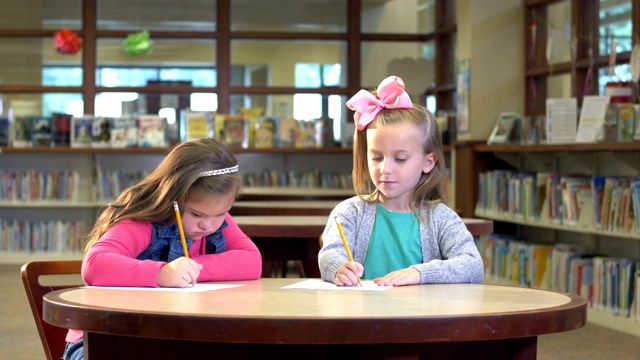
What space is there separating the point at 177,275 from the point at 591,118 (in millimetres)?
4012

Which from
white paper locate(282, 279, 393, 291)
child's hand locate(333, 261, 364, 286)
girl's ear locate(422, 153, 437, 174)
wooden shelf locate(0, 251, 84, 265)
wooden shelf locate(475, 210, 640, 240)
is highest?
girl's ear locate(422, 153, 437, 174)

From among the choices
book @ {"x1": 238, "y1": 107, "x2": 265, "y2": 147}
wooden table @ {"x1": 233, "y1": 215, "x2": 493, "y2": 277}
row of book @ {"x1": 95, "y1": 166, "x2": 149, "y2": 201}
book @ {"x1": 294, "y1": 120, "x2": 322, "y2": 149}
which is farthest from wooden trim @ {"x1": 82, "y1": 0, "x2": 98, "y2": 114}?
wooden table @ {"x1": 233, "y1": 215, "x2": 493, "y2": 277}

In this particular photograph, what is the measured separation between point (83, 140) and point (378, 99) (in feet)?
21.9

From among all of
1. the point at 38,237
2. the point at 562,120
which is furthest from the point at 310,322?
the point at 38,237

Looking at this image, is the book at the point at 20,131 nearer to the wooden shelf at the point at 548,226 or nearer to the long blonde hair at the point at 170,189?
the wooden shelf at the point at 548,226

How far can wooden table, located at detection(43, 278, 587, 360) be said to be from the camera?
1.42 m

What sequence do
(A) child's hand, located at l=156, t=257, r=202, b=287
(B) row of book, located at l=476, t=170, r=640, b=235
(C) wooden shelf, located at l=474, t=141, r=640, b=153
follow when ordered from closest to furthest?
(A) child's hand, located at l=156, t=257, r=202, b=287, (C) wooden shelf, located at l=474, t=141, r=640, b=153, (B) row of book, located at l=476, t=170, r=640, b=235

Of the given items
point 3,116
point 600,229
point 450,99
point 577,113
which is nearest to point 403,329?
point 600,229

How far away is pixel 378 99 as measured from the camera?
93.6 inches

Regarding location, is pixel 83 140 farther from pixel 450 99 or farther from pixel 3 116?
pixel 450 99

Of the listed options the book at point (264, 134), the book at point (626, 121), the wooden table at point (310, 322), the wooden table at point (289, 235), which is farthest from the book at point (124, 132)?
the wooden table at point (310, 322)

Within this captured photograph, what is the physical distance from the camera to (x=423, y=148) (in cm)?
234

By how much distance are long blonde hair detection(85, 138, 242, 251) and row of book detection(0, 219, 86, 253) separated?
6.85m

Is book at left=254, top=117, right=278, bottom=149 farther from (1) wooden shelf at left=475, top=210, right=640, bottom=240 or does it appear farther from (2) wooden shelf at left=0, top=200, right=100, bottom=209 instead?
(1) wooden shelf at left=475, top=210, right=640, bottom=240
